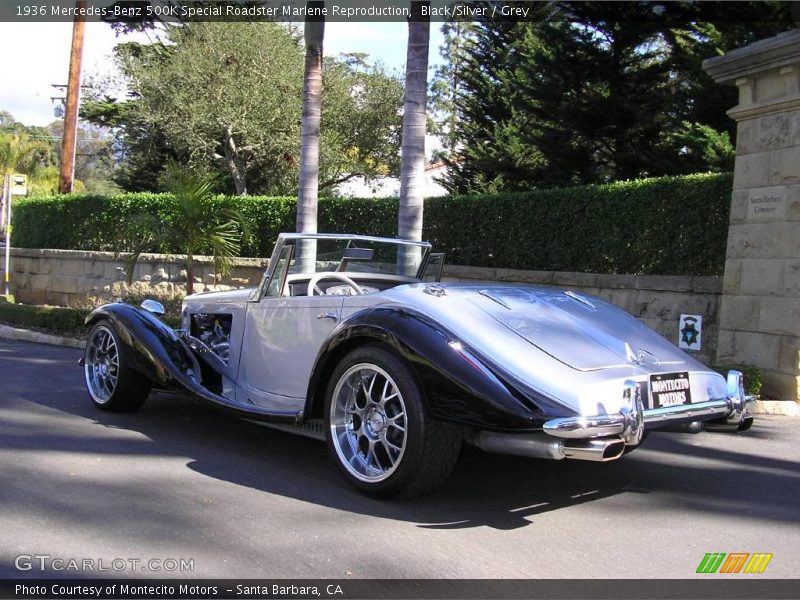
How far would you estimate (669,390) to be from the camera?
3861 millimetres

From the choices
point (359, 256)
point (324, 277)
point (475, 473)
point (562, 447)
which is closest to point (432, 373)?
point (562, 447)

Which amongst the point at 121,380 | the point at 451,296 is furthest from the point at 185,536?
the point at 121,380

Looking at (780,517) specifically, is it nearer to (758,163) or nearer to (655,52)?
(758,163)

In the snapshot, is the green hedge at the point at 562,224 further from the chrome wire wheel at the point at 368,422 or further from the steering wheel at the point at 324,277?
the chrome wire wheel at the point at 368,422

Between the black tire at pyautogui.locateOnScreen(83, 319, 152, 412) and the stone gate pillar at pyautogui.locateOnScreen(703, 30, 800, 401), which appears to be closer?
the black tire at pyautogui.locateOnScreen(83, 319, 152, 412)

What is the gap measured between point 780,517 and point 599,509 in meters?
0.96

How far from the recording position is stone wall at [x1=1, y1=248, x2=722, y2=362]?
30.6 ft

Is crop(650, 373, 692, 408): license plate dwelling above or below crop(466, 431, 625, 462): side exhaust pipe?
above

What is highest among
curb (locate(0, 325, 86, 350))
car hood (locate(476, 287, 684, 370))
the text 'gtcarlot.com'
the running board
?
car hood (locate(476, 287, 684, 370))

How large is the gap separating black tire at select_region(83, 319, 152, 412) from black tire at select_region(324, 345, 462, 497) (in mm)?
2354

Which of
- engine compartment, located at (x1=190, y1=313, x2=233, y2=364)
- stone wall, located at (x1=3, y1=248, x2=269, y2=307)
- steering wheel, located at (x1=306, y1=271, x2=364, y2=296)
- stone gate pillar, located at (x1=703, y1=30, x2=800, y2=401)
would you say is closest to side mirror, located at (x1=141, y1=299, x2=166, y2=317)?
engine compartment, located at (x1=190, y1=313, x2=233, y2=364)

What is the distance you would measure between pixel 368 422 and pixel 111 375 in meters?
2.93

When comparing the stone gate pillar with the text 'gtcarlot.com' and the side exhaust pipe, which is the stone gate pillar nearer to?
the side exhaust pipe

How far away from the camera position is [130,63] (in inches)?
936
